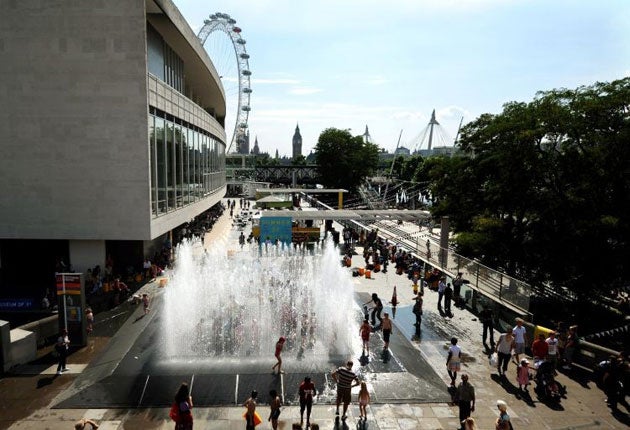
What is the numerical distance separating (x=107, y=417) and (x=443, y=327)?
11738 millimetres

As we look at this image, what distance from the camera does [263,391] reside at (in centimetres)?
1138

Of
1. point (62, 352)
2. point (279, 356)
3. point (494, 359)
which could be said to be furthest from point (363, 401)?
point (62, 352)

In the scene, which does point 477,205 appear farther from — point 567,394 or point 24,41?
point 24,41

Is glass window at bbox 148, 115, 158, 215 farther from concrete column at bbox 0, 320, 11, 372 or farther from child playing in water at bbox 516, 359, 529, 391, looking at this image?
child playing in water at bbox 516, 359, 529, 391

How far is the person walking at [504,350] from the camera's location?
12414mm

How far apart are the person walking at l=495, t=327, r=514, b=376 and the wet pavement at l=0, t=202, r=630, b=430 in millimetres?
318

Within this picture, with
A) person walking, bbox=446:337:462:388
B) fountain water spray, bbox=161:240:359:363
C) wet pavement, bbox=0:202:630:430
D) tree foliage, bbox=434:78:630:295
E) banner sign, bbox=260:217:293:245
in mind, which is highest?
tree foliage, bbox=434:78:630:295

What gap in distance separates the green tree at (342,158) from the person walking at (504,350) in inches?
2689

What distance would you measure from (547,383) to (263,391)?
7415mm

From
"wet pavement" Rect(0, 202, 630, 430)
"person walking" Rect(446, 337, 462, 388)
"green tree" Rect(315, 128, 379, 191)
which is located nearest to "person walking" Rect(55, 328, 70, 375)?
"wet pavement" Rect(0, 202, 630, 430)

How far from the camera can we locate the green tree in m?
80.4

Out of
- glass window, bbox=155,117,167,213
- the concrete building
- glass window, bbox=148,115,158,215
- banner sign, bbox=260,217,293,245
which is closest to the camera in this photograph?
the concrete building

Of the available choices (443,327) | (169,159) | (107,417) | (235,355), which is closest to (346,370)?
(235,355)

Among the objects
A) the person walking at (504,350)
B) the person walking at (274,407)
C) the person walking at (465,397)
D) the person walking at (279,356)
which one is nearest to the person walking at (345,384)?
the person walking at (274,407)
